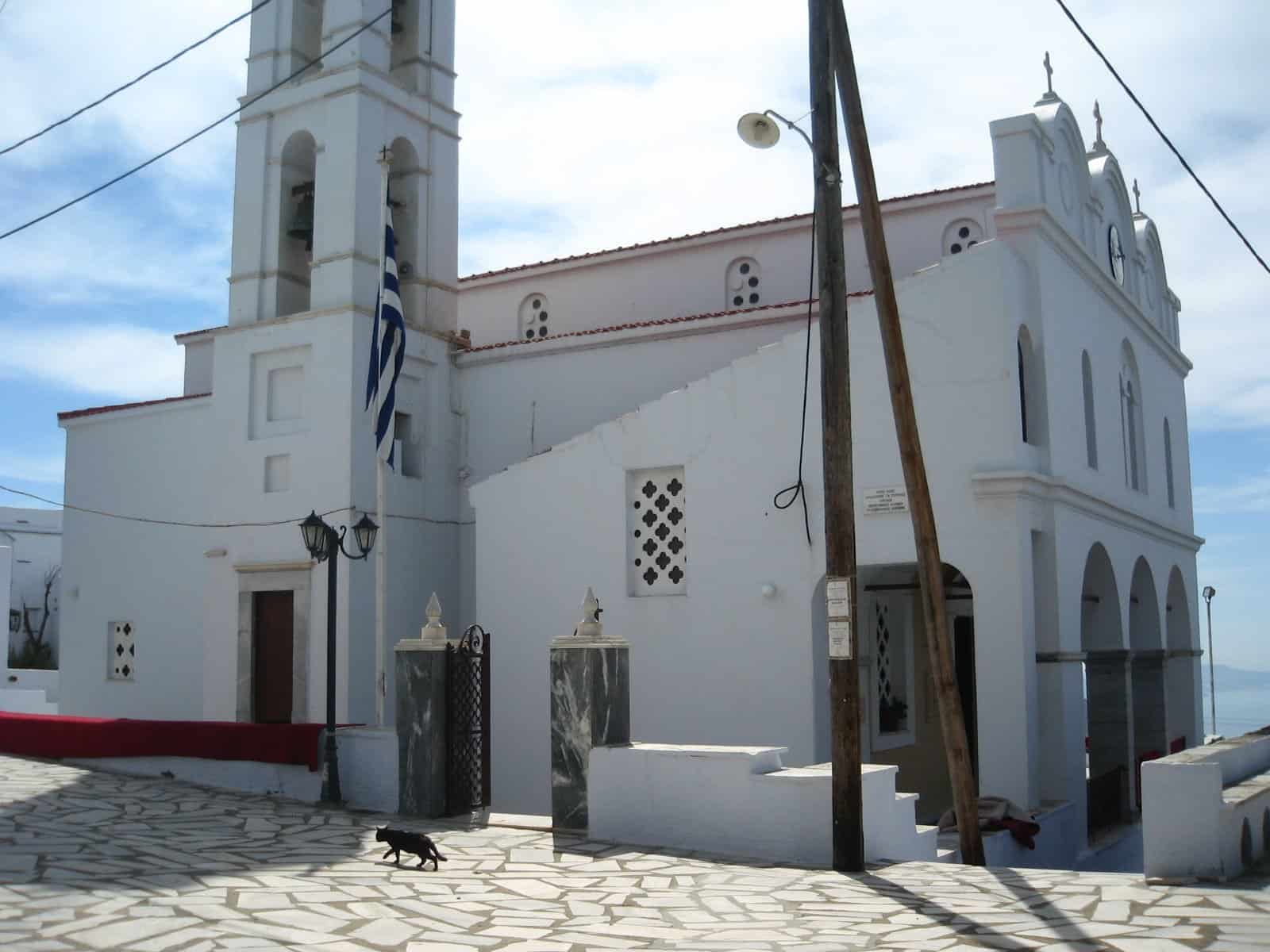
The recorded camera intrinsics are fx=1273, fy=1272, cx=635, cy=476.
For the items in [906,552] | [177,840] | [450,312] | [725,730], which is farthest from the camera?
[450,312]

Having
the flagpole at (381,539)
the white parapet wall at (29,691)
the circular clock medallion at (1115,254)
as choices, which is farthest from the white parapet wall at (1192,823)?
the white parapet wall at (29,691)

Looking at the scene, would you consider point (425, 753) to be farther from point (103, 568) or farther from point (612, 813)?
point (103, 568)

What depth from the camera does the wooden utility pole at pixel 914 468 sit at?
9.98 meters

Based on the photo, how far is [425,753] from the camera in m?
12.1

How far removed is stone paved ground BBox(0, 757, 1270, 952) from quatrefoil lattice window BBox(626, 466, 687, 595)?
17.6ft

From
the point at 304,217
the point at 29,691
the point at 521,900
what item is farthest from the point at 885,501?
the point at 29,691

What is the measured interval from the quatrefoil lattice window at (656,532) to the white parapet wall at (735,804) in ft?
16.4

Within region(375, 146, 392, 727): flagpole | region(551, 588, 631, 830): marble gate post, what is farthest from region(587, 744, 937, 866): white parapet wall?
region(375, 146, 392, 727): flagpole

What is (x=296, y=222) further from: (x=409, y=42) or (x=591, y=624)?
(x=591, y=624)

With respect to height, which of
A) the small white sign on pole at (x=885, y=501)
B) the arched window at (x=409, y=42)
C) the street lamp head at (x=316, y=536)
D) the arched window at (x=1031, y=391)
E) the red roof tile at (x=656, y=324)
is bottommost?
the street lamp head at (x=316, y=536)

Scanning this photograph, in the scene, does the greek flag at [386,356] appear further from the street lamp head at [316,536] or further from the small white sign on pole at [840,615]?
the small white sign on pole at [840,615]

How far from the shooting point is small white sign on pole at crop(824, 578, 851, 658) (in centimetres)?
918

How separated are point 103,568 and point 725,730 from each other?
39.4ft

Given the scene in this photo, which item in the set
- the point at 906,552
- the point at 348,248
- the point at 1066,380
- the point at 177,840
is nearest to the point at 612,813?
the point at 177,840
